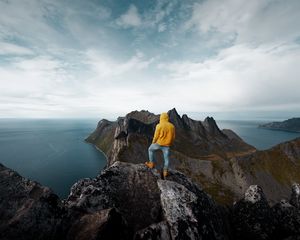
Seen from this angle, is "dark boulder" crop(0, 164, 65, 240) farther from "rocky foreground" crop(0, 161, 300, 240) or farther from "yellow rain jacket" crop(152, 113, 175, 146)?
"yellow rain jacket" crop(152, 113, 175, 146)

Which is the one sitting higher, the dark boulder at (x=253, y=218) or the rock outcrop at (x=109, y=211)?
the rock outcrop at (x=109, y=211)

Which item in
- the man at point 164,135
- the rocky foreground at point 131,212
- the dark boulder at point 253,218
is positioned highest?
the man at point 164,135

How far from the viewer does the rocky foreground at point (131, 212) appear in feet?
34.4

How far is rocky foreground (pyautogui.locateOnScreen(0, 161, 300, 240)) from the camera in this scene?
413 inches

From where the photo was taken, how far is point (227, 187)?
394 ft

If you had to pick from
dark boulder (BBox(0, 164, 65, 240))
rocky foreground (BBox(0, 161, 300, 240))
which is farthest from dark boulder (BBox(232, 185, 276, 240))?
dark boulder (BBox(0, 164, 65, 240))

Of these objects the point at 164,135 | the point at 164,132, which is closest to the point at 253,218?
the point at 164,135

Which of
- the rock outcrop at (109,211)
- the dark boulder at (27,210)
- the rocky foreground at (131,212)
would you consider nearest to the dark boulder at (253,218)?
the rocky foreground at (131,212)

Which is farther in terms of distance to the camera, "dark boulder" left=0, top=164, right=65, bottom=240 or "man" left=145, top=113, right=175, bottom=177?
"man" left=145, top=113, right=175, bottom=177

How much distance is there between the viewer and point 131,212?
14234mm

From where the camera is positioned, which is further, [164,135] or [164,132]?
[164,135]

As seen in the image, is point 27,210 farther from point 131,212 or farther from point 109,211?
point 131,212

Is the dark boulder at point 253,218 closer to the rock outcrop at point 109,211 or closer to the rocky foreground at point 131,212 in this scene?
the rocky foreground at point 131,212

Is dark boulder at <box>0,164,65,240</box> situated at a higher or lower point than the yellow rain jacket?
lower
